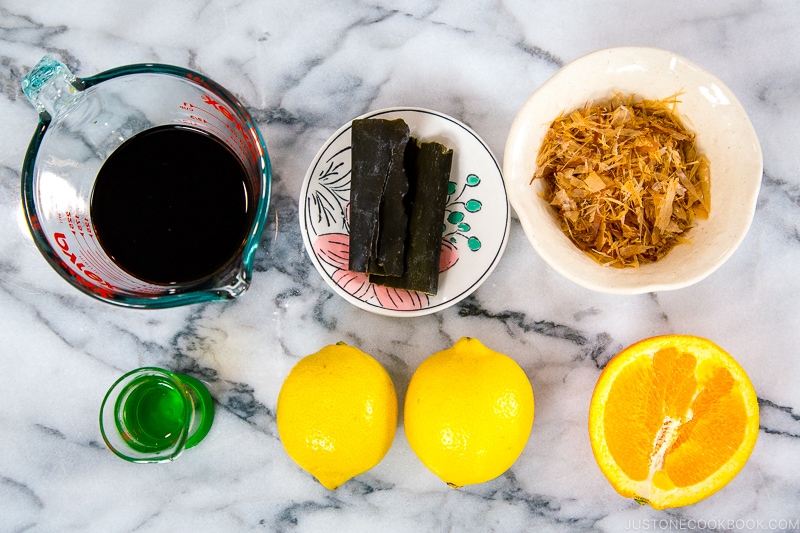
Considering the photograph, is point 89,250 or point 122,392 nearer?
point 89,250

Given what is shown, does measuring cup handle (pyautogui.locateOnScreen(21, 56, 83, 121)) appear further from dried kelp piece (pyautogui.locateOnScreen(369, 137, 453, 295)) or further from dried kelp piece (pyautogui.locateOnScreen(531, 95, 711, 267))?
dried kelp piece (pyautogui.locateOnScreen(531, 95, 711, 267))

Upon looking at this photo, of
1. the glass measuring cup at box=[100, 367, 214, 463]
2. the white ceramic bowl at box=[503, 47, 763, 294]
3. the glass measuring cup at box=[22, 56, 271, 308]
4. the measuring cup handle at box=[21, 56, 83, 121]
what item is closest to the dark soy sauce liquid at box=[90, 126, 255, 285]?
the glass measuring cup at box=[22, 56, 271, 308]

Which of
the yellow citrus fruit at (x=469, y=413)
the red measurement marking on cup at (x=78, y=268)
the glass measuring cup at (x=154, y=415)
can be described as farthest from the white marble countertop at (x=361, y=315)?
the red measurement marking on cup at (x=78, y=268)

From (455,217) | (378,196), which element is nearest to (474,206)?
(455,217)

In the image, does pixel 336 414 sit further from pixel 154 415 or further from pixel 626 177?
pixel 626 177

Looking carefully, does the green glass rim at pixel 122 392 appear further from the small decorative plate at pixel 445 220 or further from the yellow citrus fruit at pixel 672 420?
the yellow citrus fruit at pixel 672 420
